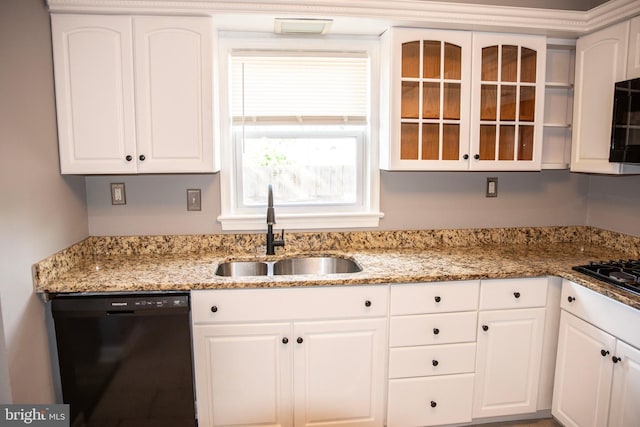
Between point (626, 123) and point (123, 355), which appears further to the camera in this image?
point (626, 123)

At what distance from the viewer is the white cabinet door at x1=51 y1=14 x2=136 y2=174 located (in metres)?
2.04

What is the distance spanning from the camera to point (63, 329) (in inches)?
74.9

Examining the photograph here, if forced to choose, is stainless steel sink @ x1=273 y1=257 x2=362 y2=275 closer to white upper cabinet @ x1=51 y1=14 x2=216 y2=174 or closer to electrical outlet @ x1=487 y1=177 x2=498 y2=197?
white upper cabinet @ x1=51 y1=14 x2=216 y2=174

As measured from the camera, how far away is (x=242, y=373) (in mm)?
2010

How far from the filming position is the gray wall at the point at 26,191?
1669 millimetres

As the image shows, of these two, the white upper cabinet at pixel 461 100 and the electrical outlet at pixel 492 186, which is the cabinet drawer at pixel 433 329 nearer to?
the white upper cabinet at pixel 461 100

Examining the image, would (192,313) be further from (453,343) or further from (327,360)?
(453,343)

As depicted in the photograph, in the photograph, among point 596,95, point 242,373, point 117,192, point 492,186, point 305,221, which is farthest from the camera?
point 492,186

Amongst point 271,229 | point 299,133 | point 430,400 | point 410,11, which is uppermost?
point 410,11

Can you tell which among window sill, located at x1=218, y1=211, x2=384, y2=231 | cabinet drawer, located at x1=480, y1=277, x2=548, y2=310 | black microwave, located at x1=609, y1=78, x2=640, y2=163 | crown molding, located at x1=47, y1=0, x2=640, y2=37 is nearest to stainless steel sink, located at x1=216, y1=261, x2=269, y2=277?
window sill, located at x1=218, y1=211, x2=384, y2=231

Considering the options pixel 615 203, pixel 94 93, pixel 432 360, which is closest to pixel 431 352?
pixel 432 360

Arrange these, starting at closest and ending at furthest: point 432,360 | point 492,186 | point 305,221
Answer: point 432,360
point 305,221
point 492,186

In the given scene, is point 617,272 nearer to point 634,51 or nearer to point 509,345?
point 509,345

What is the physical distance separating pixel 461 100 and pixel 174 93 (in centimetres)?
156
